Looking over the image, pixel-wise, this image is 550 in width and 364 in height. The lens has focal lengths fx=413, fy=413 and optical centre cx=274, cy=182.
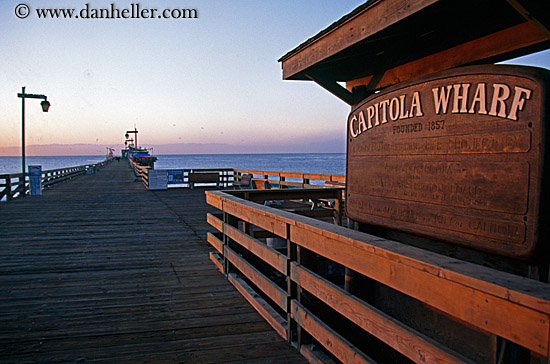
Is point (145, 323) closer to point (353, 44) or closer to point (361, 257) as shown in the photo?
point (361, 257)

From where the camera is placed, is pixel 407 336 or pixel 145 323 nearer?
pixel 407 336

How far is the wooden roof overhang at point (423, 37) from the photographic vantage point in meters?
2.50

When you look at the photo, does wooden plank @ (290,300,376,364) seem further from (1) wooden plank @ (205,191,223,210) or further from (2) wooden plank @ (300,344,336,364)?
(1) wooden plank @ (205,191,223,210)

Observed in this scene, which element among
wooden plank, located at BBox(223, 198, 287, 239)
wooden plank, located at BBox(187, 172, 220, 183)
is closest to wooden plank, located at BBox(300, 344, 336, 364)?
wooden plank, located at BBox(223, 198, 287, 239)

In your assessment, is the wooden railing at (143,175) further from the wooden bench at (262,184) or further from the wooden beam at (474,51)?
the wooden beam at (474,51)

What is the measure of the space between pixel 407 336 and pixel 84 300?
3.69 m

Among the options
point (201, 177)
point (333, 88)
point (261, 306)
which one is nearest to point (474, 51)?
point (333, 88)

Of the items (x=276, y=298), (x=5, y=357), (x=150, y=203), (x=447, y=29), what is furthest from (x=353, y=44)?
(x=150, y=203)

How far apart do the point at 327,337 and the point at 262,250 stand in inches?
48.3

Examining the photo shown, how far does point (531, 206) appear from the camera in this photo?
5.88 ft

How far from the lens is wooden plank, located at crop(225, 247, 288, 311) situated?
10.7 feet

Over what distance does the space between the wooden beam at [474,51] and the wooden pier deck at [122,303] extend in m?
2.45

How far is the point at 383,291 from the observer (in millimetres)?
2883

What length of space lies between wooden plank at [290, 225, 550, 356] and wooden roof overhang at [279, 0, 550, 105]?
1.44 metres
